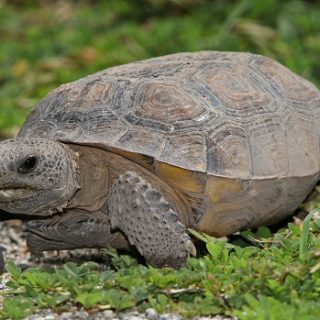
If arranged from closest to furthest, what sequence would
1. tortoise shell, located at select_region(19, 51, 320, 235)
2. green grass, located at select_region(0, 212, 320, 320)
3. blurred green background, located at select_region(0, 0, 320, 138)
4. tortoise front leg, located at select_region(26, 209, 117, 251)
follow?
green grass, located at select_region(0, 212, 320, 320)
tortoise shell, located at select_region(19, 51, 320, 235)
tortoise front leg, located at select_region(26, 209, 117, 251)
blurred green background, located at select_region(0, 0, 320, 138)

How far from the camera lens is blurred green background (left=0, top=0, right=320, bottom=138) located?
7.43m

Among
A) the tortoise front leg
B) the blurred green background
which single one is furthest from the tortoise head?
the blurred green background

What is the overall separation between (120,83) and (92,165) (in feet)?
1.42

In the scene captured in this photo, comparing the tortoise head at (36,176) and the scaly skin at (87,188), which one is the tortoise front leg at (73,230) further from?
the tortoise head at (36,176)

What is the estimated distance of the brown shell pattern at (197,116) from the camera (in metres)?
4.09

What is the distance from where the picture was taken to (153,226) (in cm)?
393

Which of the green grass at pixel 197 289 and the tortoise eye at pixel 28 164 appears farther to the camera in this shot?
the tortoise eye at pixel 28 164

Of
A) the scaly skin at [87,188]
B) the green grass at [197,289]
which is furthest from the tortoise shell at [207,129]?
the green grass at [197,289]

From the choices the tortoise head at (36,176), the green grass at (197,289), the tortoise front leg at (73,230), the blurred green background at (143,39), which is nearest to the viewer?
the green grass at (197,289)

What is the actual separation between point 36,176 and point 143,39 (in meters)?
4.32

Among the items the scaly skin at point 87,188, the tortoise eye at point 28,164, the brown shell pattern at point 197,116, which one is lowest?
the scaly skin at point 87,188

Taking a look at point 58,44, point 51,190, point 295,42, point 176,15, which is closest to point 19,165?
point 51,190

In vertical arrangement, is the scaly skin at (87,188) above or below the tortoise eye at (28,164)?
below

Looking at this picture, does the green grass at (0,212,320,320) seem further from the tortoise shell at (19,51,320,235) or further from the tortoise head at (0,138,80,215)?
the tortoise shell at (19,51,320,235)
